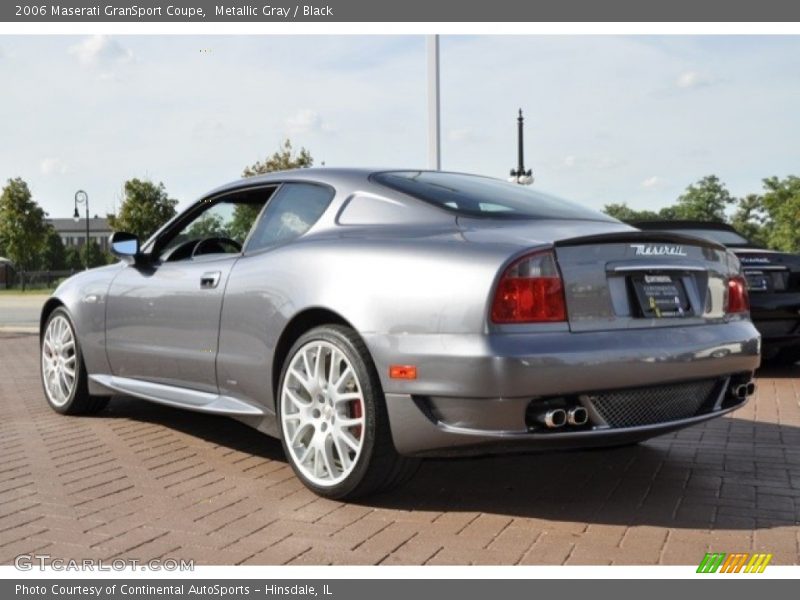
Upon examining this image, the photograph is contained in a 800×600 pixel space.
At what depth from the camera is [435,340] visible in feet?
11.8

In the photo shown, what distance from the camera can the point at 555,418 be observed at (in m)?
3.50

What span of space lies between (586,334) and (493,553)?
91 cm

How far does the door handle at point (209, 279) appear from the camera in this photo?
4.74m

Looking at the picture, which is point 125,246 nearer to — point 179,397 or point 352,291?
point 179,397

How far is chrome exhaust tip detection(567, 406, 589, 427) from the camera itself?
3520 millimetres

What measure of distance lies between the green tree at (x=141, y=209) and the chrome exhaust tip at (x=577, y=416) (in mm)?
51297

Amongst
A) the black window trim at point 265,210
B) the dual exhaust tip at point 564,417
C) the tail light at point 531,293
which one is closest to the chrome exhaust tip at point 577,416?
the dual exhaust tip at point 564,417

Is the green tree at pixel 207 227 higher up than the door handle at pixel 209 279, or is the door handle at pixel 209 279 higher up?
the green tree at pixel 207 227

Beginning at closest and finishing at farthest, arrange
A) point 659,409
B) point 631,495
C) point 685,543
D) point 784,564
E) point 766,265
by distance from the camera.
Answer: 1. point 784,564
2. point 685,543
3. point 659,409
4. point 631,495
5. point 766,265

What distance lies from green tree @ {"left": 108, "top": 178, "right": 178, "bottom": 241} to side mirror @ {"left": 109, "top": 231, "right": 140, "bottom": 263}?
4849cm

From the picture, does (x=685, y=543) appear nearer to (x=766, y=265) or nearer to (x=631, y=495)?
(x=631, y=495)

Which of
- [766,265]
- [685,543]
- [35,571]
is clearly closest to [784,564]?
[685,543]

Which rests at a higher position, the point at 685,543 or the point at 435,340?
the point at 435,340

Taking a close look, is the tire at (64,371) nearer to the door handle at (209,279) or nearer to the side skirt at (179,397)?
the side skirt at (179,397)
